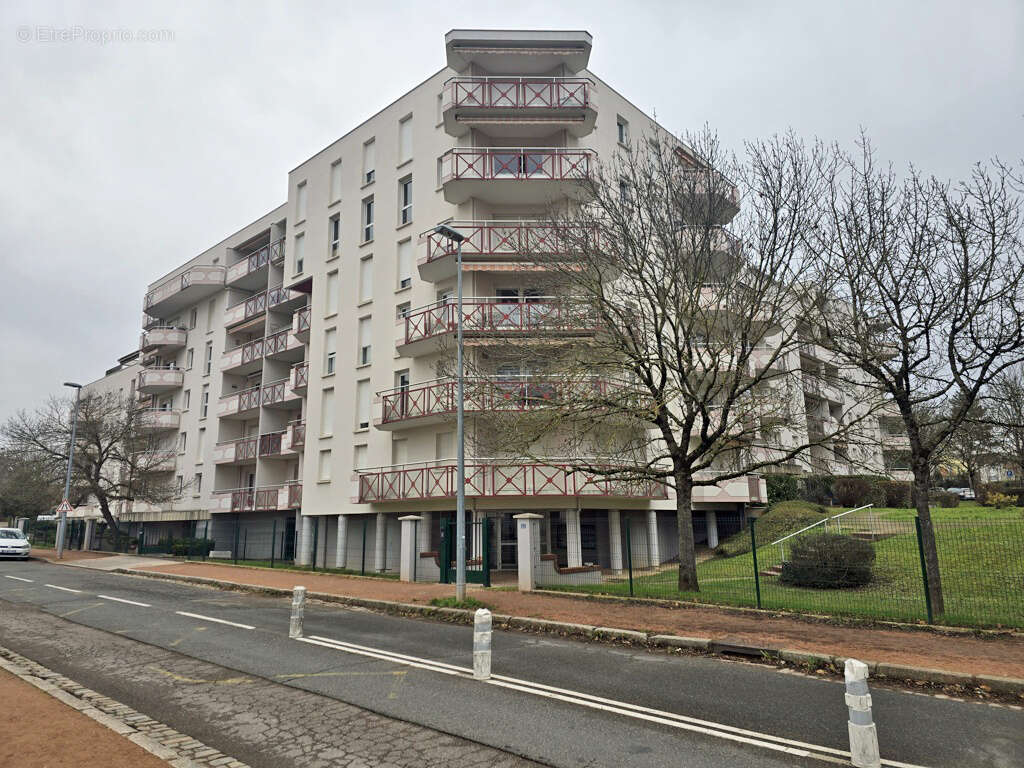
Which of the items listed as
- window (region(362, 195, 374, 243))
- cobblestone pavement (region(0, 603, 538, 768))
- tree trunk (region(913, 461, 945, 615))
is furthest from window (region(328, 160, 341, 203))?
tree trunk (region(913, 461, 945, 615))

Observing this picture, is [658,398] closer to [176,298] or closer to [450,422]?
[450,422]

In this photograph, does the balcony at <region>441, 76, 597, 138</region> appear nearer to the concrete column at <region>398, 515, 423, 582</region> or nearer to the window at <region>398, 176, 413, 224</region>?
the window at <region>398, 176, 413, 224</region>

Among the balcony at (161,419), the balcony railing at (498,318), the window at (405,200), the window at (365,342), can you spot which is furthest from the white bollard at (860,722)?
the balcony at (161,419)

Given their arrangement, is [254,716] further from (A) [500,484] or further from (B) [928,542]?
(A) [500,484]

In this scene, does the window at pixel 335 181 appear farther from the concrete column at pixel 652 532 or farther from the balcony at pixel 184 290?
the concrete column at pixel 652 532

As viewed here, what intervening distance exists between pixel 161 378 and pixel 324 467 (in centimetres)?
2096

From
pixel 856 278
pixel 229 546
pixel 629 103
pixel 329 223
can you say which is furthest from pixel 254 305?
pixel 856 278

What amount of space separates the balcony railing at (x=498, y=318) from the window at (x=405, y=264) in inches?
85.1

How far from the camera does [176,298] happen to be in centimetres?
4244

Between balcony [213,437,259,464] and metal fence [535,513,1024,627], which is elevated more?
balcony [213,437,259,464]

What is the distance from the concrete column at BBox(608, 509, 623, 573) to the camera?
22.5m

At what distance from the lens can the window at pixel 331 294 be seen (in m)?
29.8

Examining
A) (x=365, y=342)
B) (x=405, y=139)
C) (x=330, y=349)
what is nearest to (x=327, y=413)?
(x=330, y=349)

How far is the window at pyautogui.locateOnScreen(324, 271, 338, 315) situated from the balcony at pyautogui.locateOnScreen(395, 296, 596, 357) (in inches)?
214
